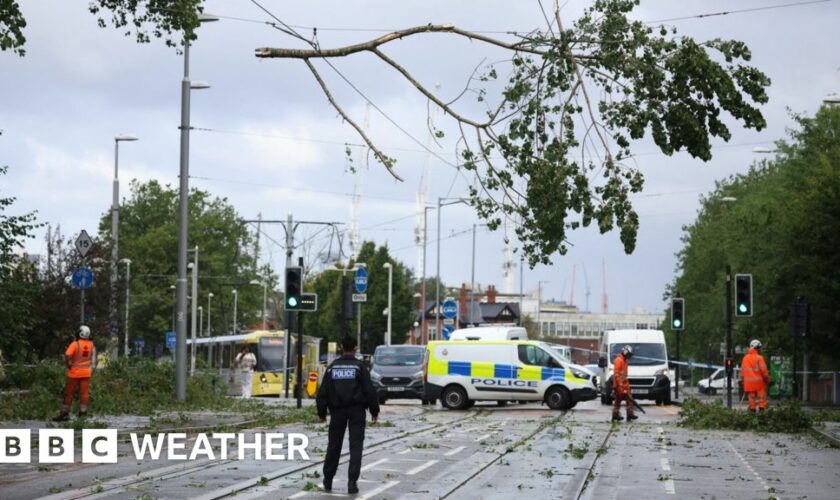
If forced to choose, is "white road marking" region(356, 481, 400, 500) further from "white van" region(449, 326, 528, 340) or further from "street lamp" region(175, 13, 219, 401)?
"white van" region(449, 326, 528, 340)

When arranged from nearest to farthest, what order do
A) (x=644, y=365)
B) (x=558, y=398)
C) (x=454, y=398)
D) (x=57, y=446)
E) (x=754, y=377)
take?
(x=57, y=446) → (x=754, y=377) → (x=558, y=398) → (x=454, y=398) → (x=644, y=365)

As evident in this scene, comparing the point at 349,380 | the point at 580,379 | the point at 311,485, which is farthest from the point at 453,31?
the point at 580,379

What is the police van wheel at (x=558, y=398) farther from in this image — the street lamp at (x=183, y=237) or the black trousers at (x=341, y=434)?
the black trousers at (x=341, y=434)

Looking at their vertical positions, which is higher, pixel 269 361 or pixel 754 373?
pixel 754 373

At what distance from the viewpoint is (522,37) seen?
16.6 m

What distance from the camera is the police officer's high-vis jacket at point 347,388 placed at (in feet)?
49.7

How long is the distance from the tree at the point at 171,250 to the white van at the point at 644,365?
5355cm

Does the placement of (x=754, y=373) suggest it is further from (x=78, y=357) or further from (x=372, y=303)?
(x=372, y=303)

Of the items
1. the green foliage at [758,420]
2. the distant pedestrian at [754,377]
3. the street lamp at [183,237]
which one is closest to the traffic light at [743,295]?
the distant pedestrian at [754,377]

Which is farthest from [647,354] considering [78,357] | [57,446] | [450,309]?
[57,446]

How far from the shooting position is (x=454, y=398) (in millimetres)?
40844

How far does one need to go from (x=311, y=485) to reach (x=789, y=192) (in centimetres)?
4303

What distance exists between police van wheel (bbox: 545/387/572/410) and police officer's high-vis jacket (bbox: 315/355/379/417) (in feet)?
83.5

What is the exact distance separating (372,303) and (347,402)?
329ft
